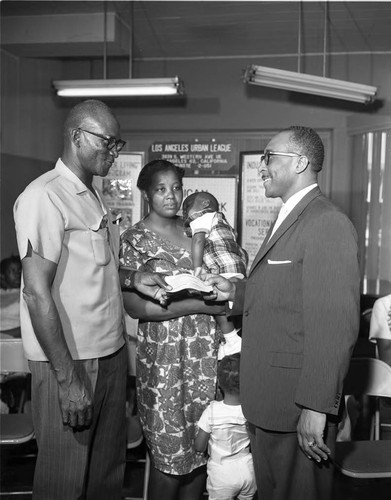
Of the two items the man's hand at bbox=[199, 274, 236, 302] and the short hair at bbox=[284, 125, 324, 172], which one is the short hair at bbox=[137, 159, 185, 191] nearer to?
the man's hand at bbox=[199, 274, 236, 302]

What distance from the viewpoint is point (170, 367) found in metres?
2.94

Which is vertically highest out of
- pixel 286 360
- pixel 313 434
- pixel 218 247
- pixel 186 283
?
pixel 218 247

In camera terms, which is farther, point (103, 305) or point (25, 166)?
point (25, 166)

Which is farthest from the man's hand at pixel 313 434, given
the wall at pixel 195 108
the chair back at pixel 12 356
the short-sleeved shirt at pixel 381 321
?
the wall at pixel 195 108

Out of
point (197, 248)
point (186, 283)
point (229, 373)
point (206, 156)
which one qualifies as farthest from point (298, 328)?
point (206, 156)

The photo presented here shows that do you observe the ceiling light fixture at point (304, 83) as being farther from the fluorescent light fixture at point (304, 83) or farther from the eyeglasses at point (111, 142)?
the eyeglasses at point (111, 142)

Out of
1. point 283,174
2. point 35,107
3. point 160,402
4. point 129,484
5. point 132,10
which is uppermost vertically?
point 132,10

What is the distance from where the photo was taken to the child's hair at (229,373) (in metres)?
2.95

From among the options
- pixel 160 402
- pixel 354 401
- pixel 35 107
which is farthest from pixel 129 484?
pixel 35 107

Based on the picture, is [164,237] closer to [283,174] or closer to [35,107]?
[283,174]

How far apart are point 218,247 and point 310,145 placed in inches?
46.6

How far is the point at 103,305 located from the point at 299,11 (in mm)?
3733

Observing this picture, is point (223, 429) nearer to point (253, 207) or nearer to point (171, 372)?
point (171, 372)

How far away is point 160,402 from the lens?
2.94 meters
